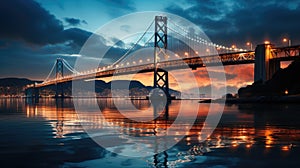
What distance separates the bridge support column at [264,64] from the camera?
58562 millimetres

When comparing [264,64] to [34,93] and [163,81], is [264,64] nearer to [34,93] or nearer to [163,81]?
[163,81]

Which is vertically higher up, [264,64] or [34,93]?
[264,64]

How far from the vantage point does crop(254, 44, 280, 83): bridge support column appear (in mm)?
58562

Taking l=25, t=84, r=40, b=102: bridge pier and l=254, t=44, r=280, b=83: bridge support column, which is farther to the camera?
l=25, t=84, r=40, b=102: bridge pier

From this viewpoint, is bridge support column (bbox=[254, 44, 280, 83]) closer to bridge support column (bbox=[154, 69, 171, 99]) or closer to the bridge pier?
bridge support column (bbox=[154, 69, 171, 99])

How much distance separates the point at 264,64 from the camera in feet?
192

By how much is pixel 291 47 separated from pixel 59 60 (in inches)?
4739

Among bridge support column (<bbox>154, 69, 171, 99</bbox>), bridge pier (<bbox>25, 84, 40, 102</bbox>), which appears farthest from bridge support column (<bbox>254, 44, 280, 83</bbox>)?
bridge pier (<bbox>25, 84, 40, 102</bbox>)

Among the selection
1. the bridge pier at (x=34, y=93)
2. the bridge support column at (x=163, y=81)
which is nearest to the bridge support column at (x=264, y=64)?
the bridge support column at (x=163, y=81)

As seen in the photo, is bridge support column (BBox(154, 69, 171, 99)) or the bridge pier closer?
bridge support column (BBox(154, 69, 171, 99))

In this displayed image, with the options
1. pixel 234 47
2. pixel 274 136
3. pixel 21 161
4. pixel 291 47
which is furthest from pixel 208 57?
pixel 21 161

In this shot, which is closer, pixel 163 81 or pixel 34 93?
pixel 163 81


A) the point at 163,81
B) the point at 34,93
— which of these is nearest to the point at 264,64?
the point at 163,81

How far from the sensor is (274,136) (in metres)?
11.3
